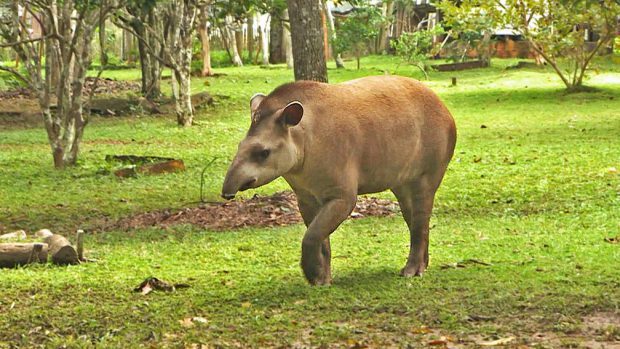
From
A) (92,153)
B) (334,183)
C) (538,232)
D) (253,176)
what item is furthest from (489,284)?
(92,153)

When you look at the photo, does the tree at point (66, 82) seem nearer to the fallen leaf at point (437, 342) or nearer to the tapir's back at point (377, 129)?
the tapir's back at point (377, 129)

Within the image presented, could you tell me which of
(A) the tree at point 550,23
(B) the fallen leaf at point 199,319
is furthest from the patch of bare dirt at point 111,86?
(B) the fallen leaf at point 199,319

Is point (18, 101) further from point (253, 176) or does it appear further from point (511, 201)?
point (253, 176)

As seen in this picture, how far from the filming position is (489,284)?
25.2 ft

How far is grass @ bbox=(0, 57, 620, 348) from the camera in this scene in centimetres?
666

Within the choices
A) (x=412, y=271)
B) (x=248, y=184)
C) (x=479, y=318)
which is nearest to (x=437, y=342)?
(x=479, y=318)

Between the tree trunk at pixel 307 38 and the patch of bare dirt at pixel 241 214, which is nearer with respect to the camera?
the patch of bare dirt at pixel 241 214

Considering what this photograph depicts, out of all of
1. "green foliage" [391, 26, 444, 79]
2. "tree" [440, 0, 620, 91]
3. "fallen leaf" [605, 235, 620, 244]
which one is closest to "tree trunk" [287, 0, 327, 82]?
"fallen leaf" [605, 235, 620, 244]

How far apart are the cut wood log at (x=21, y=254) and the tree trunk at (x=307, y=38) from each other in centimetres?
474

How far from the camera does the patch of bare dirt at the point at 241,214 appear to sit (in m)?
11.1

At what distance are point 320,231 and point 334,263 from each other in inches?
60.2

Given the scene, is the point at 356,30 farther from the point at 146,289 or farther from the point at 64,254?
the point at 146,289

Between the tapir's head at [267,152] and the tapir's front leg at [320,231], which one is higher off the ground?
the tapir's head at [267,152]

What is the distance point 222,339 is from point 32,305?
1547 millimetres
